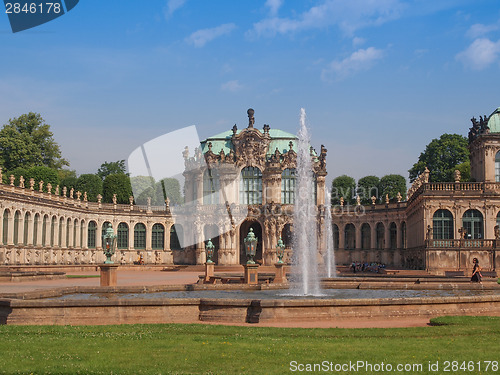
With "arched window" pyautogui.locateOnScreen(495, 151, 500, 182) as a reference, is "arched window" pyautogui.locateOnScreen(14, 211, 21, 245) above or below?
below

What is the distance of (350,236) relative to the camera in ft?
289

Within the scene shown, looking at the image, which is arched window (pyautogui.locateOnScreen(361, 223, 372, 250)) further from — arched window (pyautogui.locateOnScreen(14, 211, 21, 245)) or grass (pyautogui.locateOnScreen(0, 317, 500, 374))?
grass (pyautogui.locateOnScreen(0, 317, 500, 374))

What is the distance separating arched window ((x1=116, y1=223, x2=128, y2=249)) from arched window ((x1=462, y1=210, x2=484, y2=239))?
145 ft

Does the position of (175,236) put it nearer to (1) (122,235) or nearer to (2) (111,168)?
(1) (122,235)

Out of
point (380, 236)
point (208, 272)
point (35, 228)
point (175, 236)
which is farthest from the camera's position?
point (175, 236)

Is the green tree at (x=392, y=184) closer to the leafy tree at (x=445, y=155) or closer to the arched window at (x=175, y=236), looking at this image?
the leafy tree at (x=445, y=155)

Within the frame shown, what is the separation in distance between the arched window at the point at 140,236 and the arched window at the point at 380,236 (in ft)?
101

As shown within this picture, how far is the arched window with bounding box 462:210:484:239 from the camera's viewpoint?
2440 inches

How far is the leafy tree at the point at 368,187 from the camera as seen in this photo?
362 ft

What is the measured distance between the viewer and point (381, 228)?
8500cm

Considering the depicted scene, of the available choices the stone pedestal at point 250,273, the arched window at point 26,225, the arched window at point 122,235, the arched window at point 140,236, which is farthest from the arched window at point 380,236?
the stone pedestal at point 250,273

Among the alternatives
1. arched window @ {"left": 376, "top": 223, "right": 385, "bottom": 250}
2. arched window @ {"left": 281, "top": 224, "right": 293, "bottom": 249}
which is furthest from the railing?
arched window @ {"left": 281, "top": 224, "right": 293, "bottom": 249}

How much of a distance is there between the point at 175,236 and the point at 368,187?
37.1m

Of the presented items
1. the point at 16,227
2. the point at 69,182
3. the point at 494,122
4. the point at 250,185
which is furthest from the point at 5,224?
the point at 494,122
